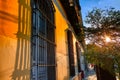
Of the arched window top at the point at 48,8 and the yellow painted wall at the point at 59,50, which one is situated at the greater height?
the arched window top at the point at 48,8

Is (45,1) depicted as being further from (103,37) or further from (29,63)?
(103,37)

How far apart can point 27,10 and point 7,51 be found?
2.29ft

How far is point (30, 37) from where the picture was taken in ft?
7.51

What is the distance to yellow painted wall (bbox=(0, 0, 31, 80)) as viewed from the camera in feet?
5.40

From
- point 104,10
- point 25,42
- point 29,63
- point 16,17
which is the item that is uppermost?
point 104,10

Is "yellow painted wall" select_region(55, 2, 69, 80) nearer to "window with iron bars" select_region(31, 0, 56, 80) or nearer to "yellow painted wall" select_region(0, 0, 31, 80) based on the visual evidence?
"window with iron bars" select_region(31, 0, 56, 80)

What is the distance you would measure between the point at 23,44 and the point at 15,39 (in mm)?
208

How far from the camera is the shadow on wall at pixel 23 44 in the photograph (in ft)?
6.29

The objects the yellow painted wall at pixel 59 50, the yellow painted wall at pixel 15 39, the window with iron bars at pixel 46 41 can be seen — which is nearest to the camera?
the yellow painted wall at pixel 15 39

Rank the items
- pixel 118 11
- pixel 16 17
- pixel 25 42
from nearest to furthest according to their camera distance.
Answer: pixel 16 17 → pixel 25 42 → pixel 118 11

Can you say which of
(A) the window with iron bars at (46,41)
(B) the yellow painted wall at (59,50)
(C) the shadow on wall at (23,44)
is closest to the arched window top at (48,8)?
(A) the window with iron bars at (46,41)

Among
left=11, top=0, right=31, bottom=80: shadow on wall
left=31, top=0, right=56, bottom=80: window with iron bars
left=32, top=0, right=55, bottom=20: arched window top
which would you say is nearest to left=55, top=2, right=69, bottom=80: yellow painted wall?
left=31, top=0, right=56, bottom=80: window with iron bars

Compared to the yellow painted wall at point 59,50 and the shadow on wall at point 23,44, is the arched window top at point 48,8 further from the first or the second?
the shadow on wall at point 23,44

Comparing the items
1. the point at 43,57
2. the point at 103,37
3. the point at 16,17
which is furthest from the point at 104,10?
the point at 16,17
